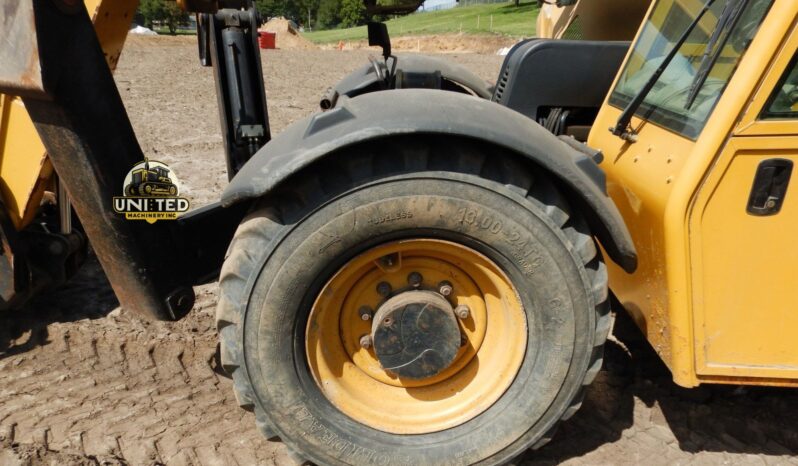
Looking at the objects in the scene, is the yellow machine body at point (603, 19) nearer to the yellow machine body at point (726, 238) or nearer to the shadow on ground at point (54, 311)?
the yellow machine body at point (726, 238)

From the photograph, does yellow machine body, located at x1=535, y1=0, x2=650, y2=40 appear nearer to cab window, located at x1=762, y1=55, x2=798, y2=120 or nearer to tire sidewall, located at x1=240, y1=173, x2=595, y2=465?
cab window, located at x1=762, y1=55, x2=798, y2=120

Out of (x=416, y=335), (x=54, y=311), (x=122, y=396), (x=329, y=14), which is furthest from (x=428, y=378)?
(x=329, y=14)

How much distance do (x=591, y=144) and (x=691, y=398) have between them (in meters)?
1.30

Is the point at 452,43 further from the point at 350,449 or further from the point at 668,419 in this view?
the point at 350,449

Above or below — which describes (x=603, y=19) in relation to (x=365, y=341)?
above

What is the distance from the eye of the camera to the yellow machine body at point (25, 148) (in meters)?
2.53

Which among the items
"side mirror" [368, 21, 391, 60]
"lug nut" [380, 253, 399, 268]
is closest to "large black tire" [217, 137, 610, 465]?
"lug nut" [380, 253, 399, 268]

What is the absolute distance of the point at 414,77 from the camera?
367 centimetres

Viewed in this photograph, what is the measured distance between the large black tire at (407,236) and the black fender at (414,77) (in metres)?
1.85

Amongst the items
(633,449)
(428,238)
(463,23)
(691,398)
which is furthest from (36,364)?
(463,23)

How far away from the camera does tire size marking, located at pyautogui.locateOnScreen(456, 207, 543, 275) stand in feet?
6.32

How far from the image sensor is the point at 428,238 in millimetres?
2000

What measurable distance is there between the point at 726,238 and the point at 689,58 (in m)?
0.80

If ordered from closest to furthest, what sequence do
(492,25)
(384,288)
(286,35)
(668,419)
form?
1. (384,288)
2. (668,419)
3. (286,35)
4. (492,25)
